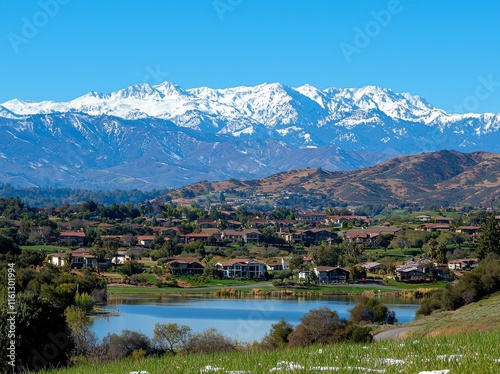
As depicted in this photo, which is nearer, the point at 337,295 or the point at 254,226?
the point at 337,295

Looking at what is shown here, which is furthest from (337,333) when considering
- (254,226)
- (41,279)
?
(254,226)

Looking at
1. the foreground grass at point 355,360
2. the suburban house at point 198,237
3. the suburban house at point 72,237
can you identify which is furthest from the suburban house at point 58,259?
the foreground grass at point 355,360

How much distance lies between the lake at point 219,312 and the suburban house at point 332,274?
985cm

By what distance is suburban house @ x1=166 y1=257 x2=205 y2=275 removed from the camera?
72438 mm

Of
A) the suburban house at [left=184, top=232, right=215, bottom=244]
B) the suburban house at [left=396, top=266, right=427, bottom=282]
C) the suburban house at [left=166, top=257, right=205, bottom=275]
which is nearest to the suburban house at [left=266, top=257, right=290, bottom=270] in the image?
the suburban house at [left=166, top=257, right=205, bottom=275]

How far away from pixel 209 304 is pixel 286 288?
522 inches

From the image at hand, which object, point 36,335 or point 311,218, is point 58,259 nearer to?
point 36,335

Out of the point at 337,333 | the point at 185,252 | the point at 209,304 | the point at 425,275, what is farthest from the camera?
the point at 185,252

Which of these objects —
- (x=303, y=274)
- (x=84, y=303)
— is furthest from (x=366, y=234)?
(x=84, y=303)

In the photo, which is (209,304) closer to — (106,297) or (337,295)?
(106,297)

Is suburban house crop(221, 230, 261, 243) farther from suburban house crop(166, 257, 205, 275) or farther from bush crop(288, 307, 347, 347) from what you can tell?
bush crop(288, 307, 347, 347)

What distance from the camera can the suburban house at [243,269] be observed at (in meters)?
74.2

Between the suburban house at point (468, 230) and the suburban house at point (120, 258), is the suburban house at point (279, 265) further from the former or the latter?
the suburban house at point (468, 230)

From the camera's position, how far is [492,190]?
185125mm
